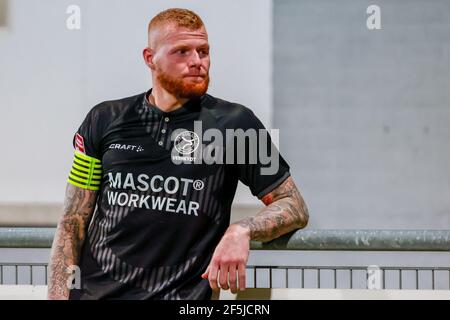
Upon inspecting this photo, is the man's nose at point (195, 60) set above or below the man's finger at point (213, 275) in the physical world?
above

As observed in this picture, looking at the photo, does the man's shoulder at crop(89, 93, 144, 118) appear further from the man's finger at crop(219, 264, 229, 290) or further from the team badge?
the man's finger at crop(219, 264, 229, 290)

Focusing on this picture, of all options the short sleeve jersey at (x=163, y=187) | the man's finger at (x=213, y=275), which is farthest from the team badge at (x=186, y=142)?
the man's finger at (x=213, y=275)

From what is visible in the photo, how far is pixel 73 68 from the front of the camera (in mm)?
3287

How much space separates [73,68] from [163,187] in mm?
1835

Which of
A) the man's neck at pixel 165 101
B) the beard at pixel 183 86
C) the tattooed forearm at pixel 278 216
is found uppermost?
the beard at pixel 183 86

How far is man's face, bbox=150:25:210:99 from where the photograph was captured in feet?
5.41

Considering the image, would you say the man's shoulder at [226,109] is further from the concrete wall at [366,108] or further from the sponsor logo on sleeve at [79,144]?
the concrete wall at [366,108]

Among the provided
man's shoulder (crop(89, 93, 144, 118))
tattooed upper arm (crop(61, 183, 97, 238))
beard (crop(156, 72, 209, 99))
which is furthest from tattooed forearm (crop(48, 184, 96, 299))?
beard (crop(156, 72, 209, 99))

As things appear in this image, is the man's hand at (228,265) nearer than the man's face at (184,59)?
Yes

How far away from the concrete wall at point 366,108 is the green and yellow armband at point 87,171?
5.50 ft

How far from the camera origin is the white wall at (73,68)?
3170 millimetres

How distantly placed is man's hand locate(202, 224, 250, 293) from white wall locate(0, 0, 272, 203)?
1.74 m

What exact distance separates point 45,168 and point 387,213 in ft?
5.49

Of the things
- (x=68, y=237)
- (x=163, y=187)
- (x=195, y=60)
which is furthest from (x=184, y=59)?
(x=68, y=237)
